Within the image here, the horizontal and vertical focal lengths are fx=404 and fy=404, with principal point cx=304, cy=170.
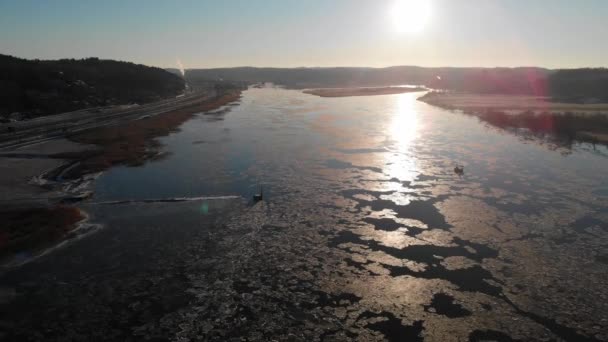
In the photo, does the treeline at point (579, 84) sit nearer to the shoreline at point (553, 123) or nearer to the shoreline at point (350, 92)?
the shoreline at point (553, 123)

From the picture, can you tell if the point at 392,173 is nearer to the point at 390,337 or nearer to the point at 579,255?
the point at 579,255

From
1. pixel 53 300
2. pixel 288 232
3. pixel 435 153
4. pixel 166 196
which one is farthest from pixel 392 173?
pixel 53 300

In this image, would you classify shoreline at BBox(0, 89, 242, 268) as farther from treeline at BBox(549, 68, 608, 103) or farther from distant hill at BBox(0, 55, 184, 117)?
treeline at BBox(549, 68, 608, 103)

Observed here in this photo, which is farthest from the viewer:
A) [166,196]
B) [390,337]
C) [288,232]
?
[166,196]

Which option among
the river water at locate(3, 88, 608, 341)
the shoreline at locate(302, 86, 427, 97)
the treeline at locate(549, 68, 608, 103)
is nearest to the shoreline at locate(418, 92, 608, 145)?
the river water at locate(3, 88, 608, 341)

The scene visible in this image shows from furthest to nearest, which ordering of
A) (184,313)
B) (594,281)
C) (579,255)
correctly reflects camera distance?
(579,255) < (594,281) < (184,313)

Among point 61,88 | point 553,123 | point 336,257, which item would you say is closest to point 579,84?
point 553,123
